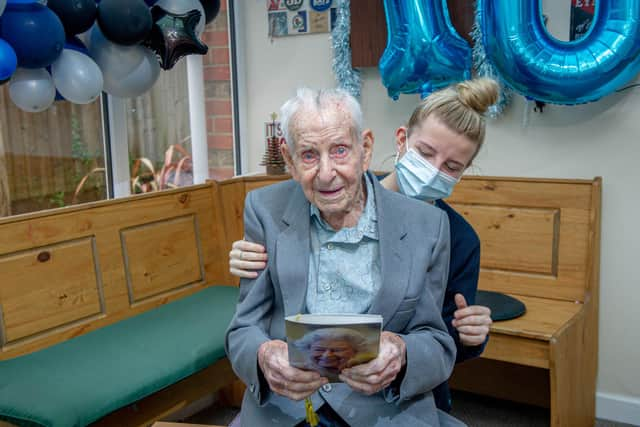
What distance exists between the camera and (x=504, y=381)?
331 cm

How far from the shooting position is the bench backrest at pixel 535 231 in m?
2.96

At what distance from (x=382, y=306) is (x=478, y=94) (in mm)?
668

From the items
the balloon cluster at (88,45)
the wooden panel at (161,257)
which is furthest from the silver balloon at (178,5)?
the wooden panel at (161,257)

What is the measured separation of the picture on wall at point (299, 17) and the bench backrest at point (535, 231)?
47.8 inches

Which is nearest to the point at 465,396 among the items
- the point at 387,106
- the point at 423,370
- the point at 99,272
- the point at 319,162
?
the point at 387,106

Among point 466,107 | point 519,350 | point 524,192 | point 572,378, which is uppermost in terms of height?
point 466,107

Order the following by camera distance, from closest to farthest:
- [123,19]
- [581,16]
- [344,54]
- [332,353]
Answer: [332,353] < [123,19] < [581,16] < [344,54]

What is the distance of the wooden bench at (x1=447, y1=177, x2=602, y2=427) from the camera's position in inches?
106

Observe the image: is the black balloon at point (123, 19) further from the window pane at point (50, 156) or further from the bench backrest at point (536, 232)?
the bench backrest at point (536, 232)

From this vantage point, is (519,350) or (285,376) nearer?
(285,376)

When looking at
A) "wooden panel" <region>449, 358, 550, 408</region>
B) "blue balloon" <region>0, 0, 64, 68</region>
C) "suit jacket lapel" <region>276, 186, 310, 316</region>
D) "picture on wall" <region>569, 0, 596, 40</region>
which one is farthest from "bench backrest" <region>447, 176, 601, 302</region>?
"blue balloon" <region>0, 0, 64, 68</region>

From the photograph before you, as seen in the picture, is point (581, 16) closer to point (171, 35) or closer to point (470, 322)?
point (171, 35)

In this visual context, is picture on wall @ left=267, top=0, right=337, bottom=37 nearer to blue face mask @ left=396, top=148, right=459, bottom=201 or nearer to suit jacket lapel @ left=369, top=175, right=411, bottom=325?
blue face mask @ left=396, top=148, right=459, bottom=201

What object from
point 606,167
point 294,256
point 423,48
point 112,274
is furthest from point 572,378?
point 112,274
